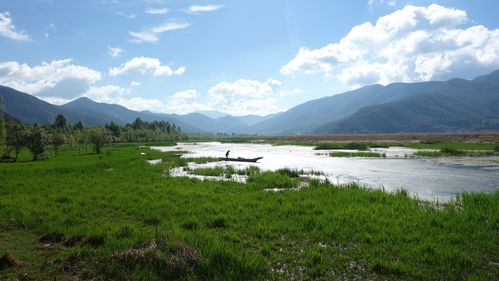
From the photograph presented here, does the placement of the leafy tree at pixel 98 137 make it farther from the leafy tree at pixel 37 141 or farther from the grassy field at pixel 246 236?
the grassy field at pixel 246 236

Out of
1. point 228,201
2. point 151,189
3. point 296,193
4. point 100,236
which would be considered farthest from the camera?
point 151,189

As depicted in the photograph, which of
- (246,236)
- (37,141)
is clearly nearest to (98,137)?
(37,141)

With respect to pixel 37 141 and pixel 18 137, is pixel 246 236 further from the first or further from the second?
pixel 37 141

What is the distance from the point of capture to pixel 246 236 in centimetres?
1547

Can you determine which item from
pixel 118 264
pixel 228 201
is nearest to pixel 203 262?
pixel 118 264

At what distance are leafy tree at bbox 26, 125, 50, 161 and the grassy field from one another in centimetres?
3991

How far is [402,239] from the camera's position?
47.8 ft

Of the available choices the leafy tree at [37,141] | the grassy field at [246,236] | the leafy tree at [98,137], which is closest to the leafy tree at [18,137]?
the leafy tree at [37,141]

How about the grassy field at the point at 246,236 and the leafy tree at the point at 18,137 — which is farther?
the leafy tree at the point at 18,137

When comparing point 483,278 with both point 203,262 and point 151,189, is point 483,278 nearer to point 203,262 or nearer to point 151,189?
point 203,262

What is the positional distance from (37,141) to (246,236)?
202 feet

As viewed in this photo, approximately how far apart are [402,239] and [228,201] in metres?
12.1

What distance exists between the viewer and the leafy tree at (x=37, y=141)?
5923 centimetres

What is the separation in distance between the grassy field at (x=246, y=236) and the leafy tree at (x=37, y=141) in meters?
39.9
